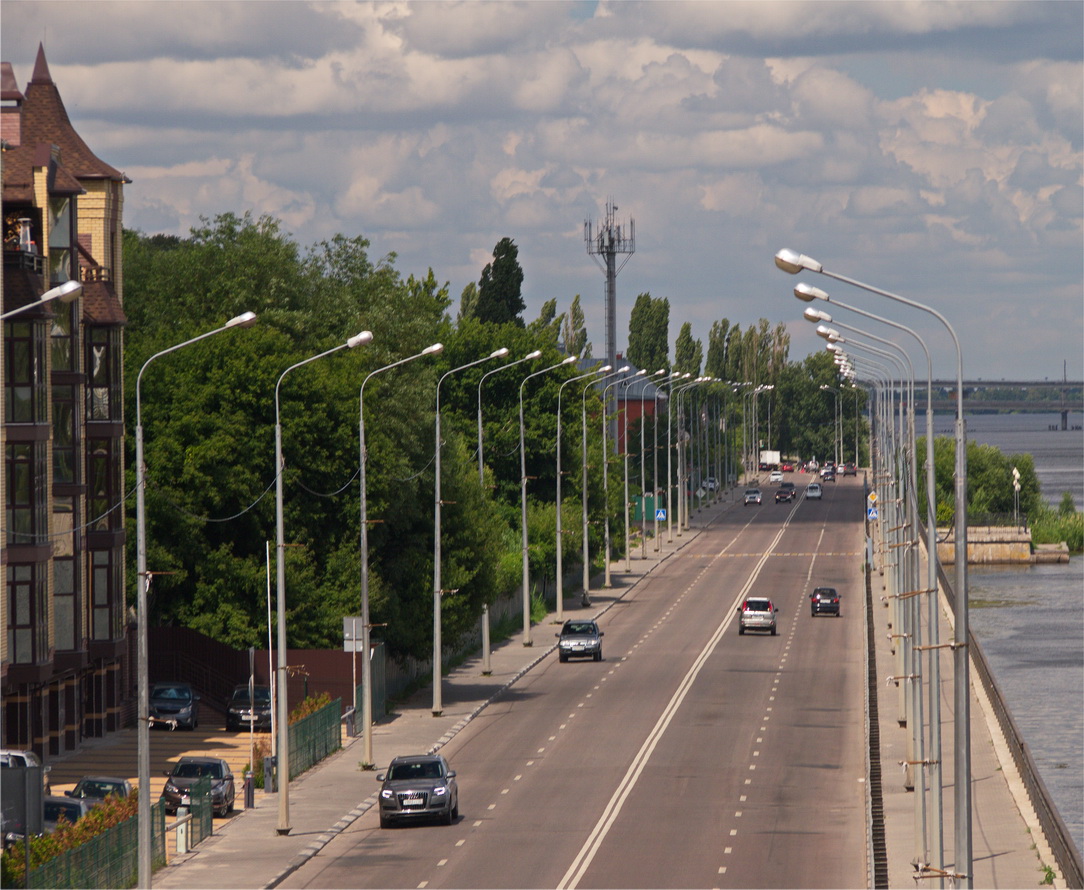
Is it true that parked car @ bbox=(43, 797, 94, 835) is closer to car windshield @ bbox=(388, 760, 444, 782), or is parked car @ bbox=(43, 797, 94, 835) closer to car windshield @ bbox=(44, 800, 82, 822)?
car windshield @ bbox=(44, 800, 82, 822)

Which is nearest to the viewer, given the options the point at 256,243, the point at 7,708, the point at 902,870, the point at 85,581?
the point at 902,870

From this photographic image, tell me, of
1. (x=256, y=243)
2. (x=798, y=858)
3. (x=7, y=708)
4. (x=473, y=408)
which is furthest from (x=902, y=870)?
(x=473, y=408)

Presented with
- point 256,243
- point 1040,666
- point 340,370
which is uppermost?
point 256,243

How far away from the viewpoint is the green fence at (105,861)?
27.8m

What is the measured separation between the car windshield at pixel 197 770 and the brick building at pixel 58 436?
162 inches

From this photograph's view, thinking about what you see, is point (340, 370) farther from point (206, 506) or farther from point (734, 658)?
point (734, 658)

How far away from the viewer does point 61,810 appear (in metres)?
34.4

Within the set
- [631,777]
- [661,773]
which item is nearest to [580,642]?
[661,773]

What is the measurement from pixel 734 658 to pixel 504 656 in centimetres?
927

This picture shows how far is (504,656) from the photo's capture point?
2717 inches

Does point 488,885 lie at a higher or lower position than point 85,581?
lower

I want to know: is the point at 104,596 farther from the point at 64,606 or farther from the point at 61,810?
the point at 61,810

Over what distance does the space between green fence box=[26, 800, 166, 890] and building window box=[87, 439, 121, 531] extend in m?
18.8

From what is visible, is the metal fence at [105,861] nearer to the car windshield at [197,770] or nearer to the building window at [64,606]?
the car windshield at [197,770]
